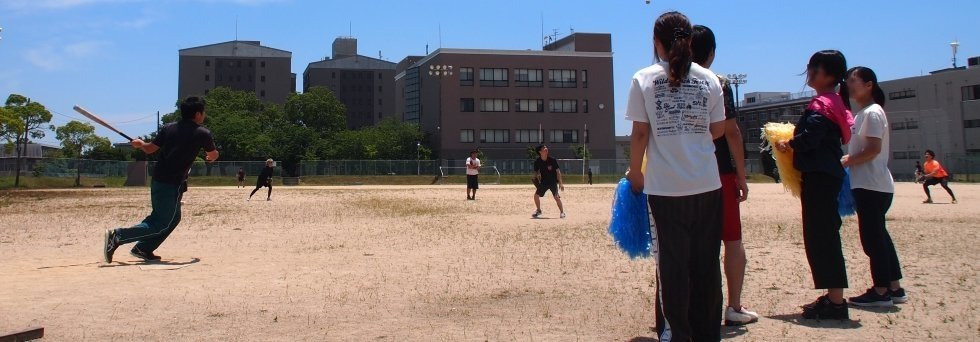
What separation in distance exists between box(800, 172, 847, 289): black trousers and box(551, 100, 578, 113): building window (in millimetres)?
79295

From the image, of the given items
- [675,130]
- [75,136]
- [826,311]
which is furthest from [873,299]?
[75,136]

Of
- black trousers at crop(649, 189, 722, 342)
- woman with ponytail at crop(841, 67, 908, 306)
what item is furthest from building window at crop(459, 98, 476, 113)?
black trousers at crop(649, 189, 722, 342)

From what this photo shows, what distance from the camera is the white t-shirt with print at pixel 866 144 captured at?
5066 millimetres

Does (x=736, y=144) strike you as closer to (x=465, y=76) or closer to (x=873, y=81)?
(x=873, y=81)

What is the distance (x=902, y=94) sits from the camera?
75.4 m

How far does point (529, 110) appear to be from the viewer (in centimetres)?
8319

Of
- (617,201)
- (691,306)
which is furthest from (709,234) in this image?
(617,201)

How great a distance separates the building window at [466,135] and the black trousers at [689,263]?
7957cm

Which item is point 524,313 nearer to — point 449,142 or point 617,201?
point 617,201

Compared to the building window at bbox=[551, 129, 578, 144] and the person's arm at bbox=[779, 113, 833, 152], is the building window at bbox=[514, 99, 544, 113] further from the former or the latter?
the person's arm at bbox=[779, 113, 833, 152]

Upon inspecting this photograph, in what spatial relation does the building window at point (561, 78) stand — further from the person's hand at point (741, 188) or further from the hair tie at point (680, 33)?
the hair tie at point (680, 33)

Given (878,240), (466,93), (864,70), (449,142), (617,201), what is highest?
(466,93)

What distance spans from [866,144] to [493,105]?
257ft

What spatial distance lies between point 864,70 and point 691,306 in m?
2.95
